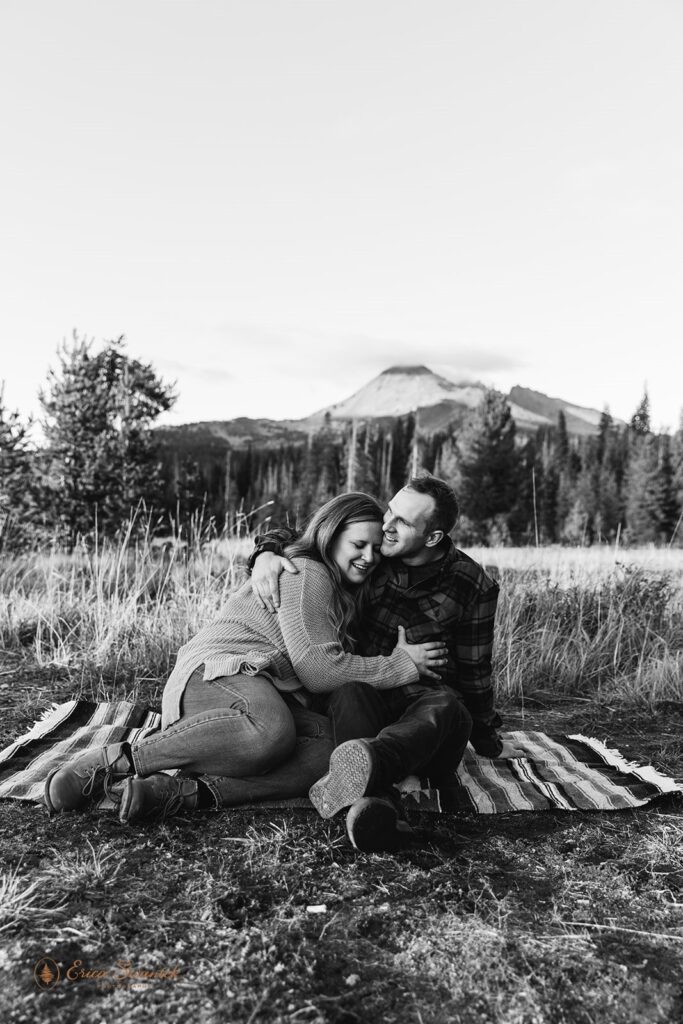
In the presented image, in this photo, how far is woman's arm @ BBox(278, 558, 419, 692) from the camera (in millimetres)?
2631

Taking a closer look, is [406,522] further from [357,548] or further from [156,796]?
[156,796]

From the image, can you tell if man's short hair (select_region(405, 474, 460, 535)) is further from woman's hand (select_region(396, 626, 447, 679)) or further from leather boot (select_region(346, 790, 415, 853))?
leather boot (select_region(346, 790, 415, 853))

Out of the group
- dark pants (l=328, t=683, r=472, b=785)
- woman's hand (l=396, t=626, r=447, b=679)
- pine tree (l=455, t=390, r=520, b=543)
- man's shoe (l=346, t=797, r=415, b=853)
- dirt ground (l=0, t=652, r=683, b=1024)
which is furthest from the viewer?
pine tree (l=455, t=390, r=520, b=543)

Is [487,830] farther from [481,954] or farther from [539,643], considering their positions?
[539,643]

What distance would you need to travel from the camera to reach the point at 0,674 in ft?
14.5

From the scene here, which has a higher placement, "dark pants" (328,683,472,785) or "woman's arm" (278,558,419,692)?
"woman's arm" (278,558,419,692)

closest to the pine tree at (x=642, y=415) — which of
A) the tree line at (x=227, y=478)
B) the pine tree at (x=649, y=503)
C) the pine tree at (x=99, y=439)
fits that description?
the tree line at (x=227, y=478)

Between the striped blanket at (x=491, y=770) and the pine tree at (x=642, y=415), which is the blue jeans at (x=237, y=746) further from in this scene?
the pine tree at (x=642, y=415)

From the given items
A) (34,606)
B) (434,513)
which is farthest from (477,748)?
(34,606)

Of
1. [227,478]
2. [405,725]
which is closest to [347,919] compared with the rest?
[405,725]

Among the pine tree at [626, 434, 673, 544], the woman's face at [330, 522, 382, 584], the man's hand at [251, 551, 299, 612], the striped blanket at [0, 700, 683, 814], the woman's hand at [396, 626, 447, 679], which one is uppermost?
the pine tree at [626, 434, 673, 544]

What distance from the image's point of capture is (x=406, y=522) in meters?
2.86

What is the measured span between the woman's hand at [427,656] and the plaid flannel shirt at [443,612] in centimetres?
24

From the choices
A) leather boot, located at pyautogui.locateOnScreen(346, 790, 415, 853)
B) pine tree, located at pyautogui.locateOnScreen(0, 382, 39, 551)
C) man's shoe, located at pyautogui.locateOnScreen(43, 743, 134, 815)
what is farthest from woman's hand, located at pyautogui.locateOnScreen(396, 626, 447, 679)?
pine tree, located at pyautogui.locateOnScreen(0, 382, 39, 551)
